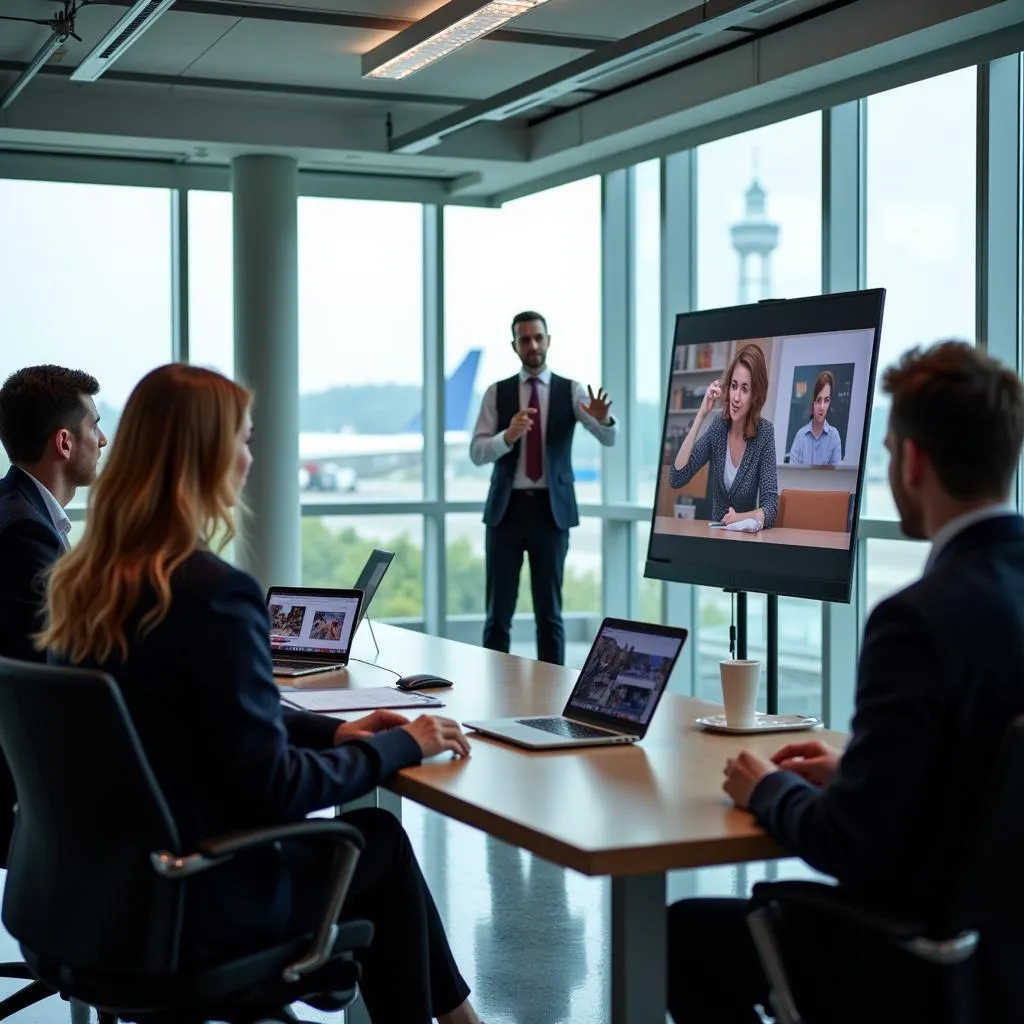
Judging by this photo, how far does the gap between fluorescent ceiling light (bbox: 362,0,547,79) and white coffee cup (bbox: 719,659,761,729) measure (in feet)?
10.4

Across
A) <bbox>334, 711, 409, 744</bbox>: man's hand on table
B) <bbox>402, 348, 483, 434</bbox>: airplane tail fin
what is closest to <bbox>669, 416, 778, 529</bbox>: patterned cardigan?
<bbox>334, 711, 409, 744</bbox>: man's hand on table

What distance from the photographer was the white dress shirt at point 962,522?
1.72 metres

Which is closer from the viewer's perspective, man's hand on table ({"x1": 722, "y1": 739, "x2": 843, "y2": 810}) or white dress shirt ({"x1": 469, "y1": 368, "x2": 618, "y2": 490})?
man's hand on table ({"x1": 722, "y1": 739, "x2": 843, "y2": 810})

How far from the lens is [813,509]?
353 cm

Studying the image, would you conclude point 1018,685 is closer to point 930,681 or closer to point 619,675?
point 930,681

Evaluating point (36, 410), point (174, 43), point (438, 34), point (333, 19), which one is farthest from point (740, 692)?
point (174, 43)

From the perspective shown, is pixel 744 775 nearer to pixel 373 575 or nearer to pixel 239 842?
pixel 239 842

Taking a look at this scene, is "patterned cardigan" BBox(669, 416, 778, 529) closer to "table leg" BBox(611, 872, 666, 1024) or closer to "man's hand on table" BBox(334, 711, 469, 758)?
"man's hand on table" BBox(334, 711, 469, 758)

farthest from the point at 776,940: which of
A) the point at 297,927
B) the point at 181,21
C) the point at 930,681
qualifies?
the point at 181,21

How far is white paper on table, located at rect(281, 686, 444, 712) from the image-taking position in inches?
105

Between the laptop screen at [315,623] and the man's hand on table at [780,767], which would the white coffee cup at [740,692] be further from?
the laptop screen at [315,623]

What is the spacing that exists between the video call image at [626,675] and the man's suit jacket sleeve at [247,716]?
2.00ft

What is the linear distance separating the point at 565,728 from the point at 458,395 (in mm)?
6194

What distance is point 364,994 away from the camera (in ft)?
7.46
